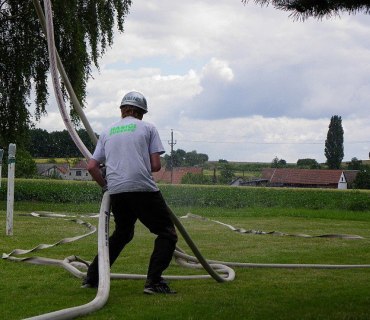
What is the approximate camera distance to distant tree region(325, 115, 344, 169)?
3369 inches

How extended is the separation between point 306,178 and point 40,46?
153 ft

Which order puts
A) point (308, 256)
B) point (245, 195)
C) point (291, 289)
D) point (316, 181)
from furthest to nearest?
point (316, 181) → point (245, 195) → point (308, 256) → point (291, 289)

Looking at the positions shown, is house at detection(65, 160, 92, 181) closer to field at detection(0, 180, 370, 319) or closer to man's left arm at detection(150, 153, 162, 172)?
field at detection(0, 180, 370, 319)

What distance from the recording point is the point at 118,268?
8.33m

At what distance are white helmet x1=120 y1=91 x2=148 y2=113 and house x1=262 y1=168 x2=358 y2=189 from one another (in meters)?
57.2

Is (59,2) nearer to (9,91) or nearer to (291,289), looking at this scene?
(9,91)

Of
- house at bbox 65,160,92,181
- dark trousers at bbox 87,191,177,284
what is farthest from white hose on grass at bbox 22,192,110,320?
house at bbox 65,160,92,181

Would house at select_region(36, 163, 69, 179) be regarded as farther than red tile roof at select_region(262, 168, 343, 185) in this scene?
No

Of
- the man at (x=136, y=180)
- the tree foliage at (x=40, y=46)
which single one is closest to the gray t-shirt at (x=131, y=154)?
the man at (x=136, y=180)

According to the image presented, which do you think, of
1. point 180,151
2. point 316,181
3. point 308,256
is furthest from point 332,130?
point 308,256

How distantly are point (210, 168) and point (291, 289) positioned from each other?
132 ft

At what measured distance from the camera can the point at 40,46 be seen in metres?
22.3

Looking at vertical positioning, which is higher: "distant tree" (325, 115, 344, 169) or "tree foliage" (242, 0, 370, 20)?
"distant tree" (325, 115, 344, 169)

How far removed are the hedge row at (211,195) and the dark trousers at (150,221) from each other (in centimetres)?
2493
